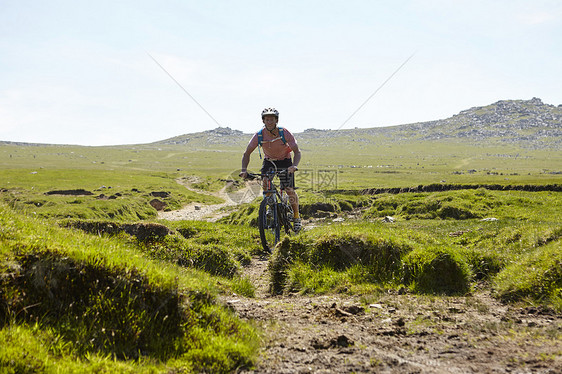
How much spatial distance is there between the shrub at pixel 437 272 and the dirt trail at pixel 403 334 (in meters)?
0.45

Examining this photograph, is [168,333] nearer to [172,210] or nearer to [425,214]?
[425,214]

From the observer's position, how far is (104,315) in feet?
15.1

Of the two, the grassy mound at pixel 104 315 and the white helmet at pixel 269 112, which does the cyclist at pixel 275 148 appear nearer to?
the white helmet at pixel 269 112

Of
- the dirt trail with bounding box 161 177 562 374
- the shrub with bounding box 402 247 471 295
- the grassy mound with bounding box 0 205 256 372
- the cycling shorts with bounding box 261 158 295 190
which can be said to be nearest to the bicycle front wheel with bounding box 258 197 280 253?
the cycling shorts with bounding box 261 158 295 190

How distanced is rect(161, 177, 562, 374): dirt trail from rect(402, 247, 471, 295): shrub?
1.49 feet

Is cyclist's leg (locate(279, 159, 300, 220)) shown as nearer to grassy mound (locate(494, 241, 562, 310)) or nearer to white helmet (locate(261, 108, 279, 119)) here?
white helmet (locate(261, 108, 279, 119))

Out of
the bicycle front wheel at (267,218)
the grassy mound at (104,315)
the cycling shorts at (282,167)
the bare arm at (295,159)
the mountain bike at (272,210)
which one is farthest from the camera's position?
the cycling shorts at (282,167)

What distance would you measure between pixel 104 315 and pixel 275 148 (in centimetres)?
814

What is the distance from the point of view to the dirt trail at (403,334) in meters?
4.25

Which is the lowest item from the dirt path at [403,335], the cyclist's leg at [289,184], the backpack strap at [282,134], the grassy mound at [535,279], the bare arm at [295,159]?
the dirt path at [403,335]

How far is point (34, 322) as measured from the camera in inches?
169

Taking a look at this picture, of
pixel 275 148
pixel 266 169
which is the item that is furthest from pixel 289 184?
pixel 275 148

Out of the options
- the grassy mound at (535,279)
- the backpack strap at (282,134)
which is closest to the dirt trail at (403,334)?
the grassy mound at (535,279)

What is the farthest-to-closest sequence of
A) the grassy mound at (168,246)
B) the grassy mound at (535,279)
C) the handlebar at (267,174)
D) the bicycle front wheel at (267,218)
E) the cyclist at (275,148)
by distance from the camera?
1. the bicycle front wheel at (267,218)
2. the handlebar at (267,174)
3. the cyclist at (275,148)
4. the grassy mound at (168,246)
5. the grassy mound at (535,279)
